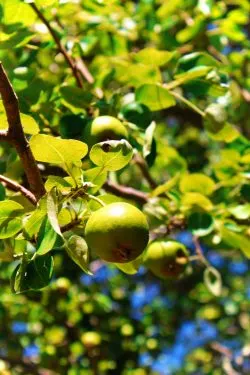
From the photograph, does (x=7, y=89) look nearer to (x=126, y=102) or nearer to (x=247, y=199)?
(x=126, y=102)

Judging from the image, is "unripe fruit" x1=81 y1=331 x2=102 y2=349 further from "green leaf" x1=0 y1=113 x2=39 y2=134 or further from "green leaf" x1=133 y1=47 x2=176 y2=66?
"green leaf" x1=0 y1=113 x2=39 y2=134

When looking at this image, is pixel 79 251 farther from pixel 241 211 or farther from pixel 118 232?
pixel 241 211

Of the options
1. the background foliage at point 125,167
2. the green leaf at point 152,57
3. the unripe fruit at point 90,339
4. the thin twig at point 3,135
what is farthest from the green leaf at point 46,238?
the unripe fruit at point 90,339

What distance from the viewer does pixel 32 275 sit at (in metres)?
1.44

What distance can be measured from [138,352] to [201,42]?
2192 mm

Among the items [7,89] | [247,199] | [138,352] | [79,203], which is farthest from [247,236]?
[138,352]

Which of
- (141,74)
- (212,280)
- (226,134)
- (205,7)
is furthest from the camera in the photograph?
(205,7)

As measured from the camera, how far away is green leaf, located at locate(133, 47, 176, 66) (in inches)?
90.7

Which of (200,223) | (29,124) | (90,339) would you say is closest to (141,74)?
(200,223)

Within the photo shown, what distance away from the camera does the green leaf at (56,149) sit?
139 cm

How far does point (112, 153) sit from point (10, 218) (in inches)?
11.2

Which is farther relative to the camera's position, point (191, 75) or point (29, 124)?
point (191, 75)

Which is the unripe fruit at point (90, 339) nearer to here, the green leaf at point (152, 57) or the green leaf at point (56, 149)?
the green leaf at point (152, 57)

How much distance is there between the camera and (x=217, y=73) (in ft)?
7.21
